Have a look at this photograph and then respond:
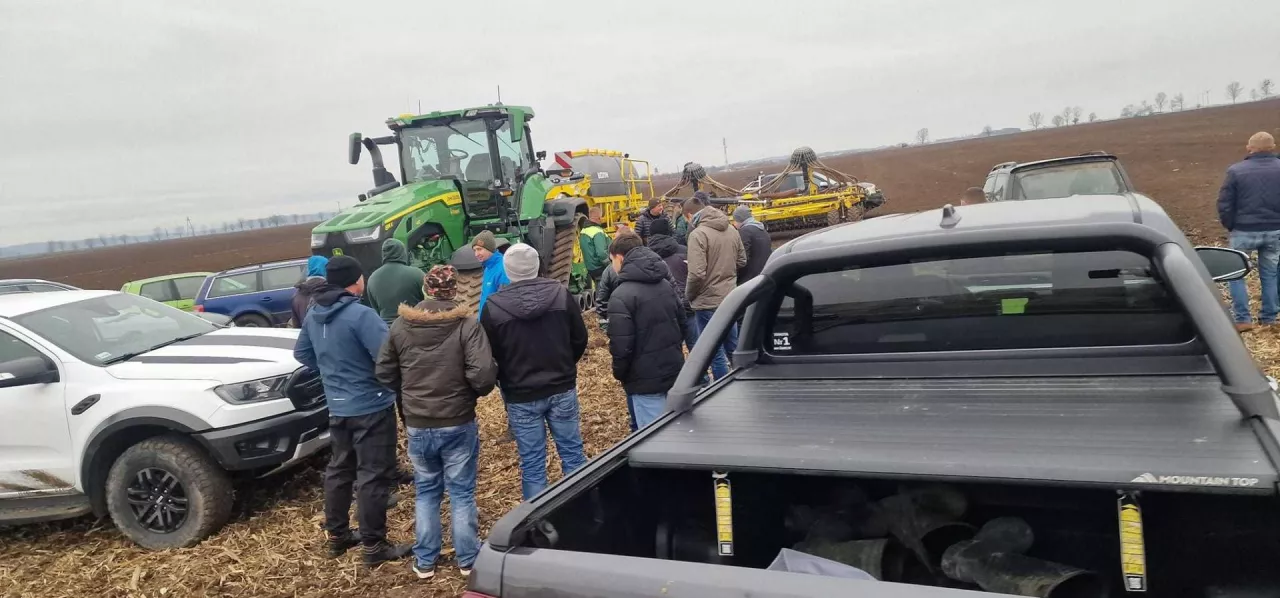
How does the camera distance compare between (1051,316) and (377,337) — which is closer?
(1051,316)

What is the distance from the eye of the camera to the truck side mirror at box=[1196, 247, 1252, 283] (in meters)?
2.94

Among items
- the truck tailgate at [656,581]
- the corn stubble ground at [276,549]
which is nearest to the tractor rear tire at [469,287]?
the corn stubble ground at [276,549]

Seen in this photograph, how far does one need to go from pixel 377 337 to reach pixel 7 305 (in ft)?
10.5

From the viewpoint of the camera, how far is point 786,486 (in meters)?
2.21

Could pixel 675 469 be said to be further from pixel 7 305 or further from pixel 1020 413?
pixel 7 305

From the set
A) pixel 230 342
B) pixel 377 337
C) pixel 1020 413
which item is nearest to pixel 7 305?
pixel 230 342

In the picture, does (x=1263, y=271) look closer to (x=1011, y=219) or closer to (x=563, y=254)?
(x=1011, y=219)

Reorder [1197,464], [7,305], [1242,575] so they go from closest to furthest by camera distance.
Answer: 1. [1197,464]
2. [1242,575]
3. [7,305]

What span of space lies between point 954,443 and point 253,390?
457cm

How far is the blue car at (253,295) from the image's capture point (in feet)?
46.8

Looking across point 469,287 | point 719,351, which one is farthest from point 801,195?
point 719,351

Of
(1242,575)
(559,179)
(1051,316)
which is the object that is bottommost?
(1242,575)

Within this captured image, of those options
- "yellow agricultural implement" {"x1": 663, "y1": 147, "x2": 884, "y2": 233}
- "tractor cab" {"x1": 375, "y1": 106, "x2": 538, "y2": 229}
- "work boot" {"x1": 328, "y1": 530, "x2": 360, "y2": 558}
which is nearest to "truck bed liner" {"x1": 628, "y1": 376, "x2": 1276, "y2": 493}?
"work boot" {"x1": 328, "y1": 530, "x2": 360, "y2": 558}

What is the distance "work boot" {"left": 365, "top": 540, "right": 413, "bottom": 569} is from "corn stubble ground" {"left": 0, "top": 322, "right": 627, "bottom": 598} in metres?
0.05
